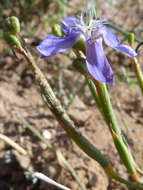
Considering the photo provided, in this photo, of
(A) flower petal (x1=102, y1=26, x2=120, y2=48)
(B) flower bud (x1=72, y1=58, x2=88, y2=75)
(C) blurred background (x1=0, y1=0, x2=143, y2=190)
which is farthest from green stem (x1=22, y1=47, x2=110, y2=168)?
(C) blurred background (x1=0, y1=0, x2=143, y2=190)

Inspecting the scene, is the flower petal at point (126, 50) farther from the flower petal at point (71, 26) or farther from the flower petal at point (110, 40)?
the flower petal at point (71, 26)

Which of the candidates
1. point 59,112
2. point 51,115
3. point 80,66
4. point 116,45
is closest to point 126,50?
point 116,45

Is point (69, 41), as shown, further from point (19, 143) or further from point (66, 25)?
point (19, 143)

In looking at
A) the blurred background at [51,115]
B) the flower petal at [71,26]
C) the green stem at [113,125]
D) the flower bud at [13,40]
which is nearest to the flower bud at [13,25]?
the flower bud at [13,40]

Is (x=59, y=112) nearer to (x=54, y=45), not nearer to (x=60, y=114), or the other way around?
(x=60, y=114)

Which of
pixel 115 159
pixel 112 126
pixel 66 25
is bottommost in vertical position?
pixel 115 159

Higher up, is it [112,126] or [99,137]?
[112,126]

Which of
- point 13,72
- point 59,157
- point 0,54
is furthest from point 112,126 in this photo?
point 0,54
